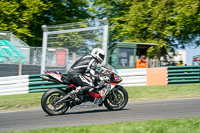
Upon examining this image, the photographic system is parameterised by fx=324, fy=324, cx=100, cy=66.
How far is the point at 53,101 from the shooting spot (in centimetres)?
785

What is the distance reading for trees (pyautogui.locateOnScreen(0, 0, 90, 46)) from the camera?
2203 cm

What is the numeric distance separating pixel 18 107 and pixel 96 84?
353 centimetres

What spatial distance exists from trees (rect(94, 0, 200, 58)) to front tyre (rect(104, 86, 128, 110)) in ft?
34.9

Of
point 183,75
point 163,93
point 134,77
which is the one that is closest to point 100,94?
point 163,93

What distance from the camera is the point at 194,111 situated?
7676 mm

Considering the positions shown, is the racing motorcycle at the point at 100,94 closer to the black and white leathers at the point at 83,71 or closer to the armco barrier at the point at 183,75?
the black and white leathers at the point at 83,71

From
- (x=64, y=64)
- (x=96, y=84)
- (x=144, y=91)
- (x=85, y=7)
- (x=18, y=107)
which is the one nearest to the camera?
(x=96, y=84)

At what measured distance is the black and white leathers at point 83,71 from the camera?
26.4 feet

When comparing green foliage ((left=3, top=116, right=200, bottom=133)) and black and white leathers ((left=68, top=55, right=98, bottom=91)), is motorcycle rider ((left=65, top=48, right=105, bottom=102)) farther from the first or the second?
green foliage ((left=3, top=116, right=200, bottom=133))

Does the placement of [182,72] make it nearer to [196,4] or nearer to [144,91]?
[144,91]

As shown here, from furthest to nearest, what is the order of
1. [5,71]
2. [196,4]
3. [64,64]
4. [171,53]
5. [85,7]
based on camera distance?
[85,7] < [171,53] < [196,4] < [5,71] < [64,64]

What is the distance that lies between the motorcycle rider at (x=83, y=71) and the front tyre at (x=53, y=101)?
12.9 inches

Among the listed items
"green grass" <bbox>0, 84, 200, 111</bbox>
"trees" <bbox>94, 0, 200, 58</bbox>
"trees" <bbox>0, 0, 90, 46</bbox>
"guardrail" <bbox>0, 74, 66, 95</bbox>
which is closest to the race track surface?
"green grass" <bbox>0, 84, 200, 111</bbox>

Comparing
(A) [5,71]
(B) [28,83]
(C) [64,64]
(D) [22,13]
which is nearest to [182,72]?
(C) [64,64]
